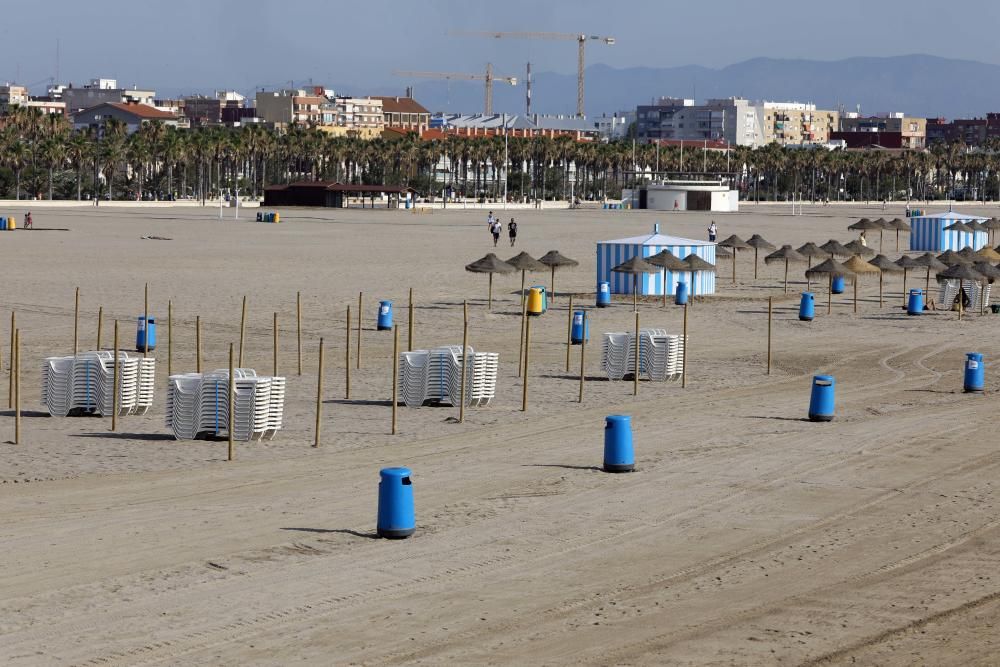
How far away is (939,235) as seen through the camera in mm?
67688

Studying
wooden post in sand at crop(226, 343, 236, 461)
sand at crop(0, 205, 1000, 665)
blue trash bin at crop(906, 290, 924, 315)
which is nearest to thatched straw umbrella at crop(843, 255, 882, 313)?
blue trash bin at crop(906, 290, 924, 315)

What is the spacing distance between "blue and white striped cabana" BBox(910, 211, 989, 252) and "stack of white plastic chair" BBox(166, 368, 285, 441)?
170 ft

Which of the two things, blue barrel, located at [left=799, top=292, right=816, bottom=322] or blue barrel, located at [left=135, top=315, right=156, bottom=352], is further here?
blue barrel, located at [left=799, top=292, right=816, bottom=322]

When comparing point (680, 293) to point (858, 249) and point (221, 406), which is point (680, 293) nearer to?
point (858, 249)

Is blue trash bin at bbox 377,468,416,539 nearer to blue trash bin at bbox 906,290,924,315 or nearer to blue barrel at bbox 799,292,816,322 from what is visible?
blue barrel at bbox 799,292,816,322

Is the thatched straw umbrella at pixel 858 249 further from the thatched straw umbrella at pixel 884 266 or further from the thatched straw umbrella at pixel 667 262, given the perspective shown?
the thatched straw umbrella at pixel 667 262

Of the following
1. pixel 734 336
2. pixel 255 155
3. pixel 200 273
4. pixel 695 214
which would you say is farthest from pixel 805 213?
pixel 734 336

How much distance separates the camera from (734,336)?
106 ft

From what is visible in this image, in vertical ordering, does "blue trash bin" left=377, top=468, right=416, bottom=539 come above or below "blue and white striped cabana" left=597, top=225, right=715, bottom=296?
below

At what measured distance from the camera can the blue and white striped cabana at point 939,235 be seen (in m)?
66.8

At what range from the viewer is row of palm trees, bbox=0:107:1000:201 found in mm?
119312

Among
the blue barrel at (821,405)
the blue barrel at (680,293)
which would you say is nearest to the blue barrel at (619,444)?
the blue barrel at (821,405)

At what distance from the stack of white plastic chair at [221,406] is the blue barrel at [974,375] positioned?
1087 centimetres

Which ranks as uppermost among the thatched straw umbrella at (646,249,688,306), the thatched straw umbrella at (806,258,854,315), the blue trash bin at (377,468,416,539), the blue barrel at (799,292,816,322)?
the thatched straw umbrella at (646,249,688,306)
